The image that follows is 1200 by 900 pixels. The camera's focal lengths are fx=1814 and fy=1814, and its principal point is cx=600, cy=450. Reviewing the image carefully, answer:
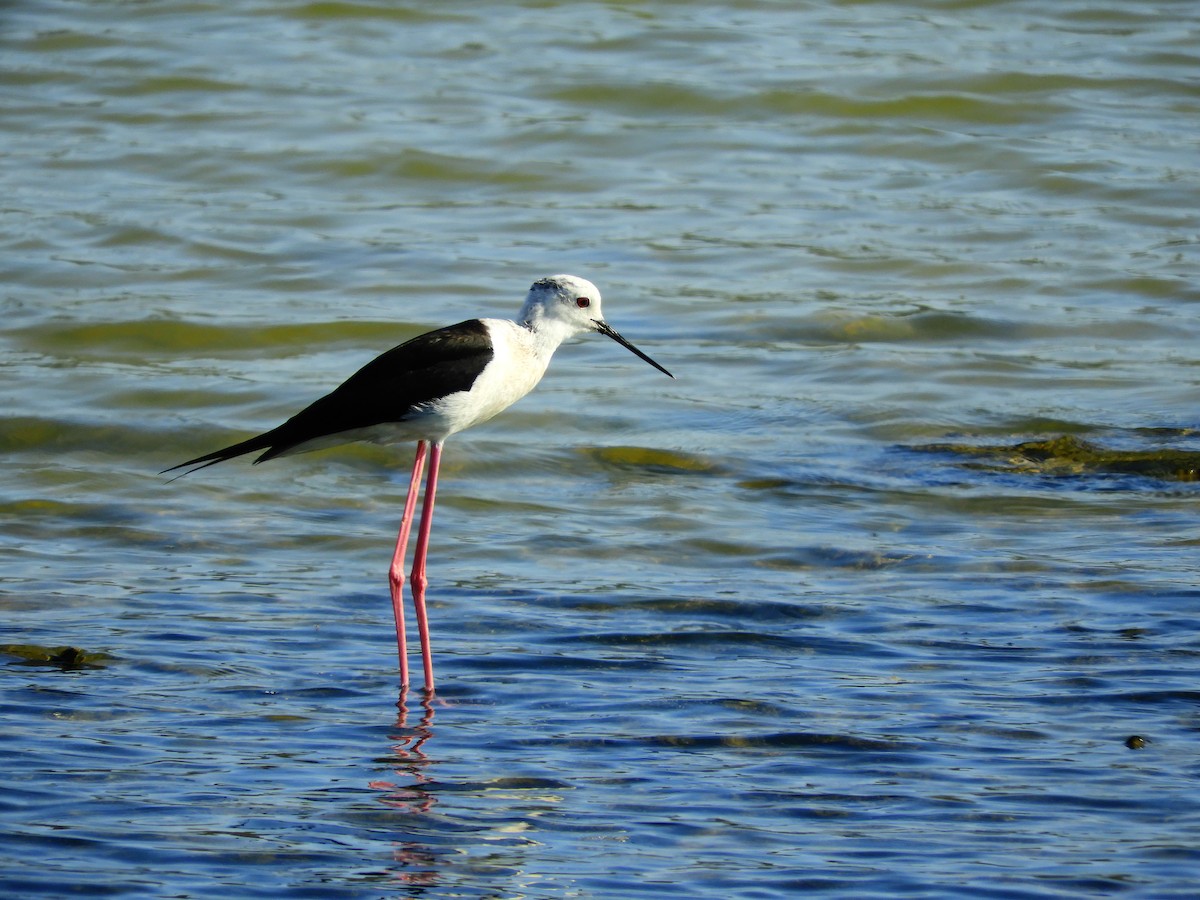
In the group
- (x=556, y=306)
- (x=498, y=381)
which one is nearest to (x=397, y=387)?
(x=498, y=381)

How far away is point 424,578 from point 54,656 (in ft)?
4.38

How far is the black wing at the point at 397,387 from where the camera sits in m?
6.30

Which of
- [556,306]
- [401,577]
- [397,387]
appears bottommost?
[401,577]

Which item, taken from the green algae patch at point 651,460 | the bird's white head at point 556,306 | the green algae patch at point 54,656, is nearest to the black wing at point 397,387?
the bird's white head at point 556,306

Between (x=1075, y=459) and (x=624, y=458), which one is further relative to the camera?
(x=624, y=458)

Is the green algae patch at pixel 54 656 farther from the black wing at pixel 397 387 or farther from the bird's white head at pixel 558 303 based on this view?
the bird's white head at pixel 558 303

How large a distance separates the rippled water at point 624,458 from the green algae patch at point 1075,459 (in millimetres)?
36

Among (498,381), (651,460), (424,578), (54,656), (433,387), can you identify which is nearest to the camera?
(54,656)

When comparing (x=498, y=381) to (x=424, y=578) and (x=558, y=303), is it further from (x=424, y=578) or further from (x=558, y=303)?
(x=424, y=578)

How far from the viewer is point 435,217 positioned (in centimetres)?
1361

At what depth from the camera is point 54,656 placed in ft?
19.6

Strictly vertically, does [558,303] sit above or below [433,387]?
above

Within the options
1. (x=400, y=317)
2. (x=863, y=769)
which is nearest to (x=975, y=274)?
(x=400, y=317)

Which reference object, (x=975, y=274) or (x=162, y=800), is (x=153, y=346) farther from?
(x=162, y=800)
